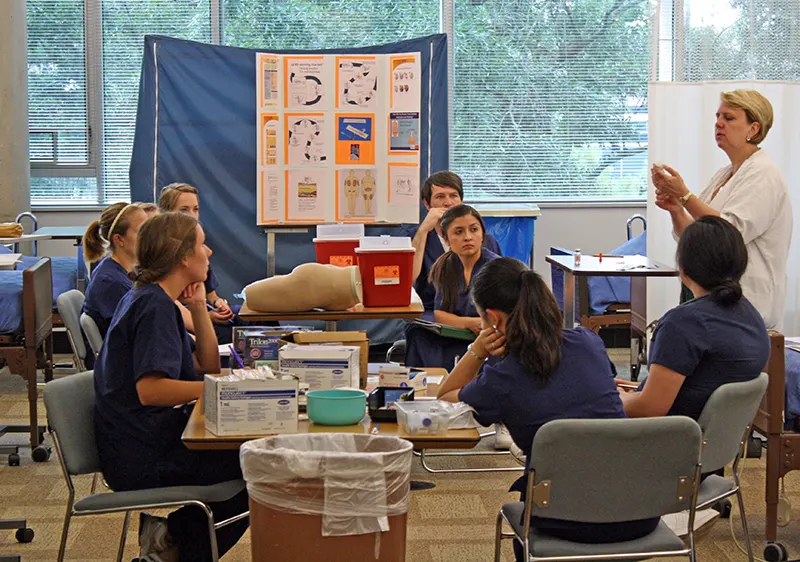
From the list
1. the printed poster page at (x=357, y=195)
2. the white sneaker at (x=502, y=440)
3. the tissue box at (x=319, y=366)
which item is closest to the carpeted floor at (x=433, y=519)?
the white sneaker at (x=502, y=440)

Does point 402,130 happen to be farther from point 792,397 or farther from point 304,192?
point 792,397

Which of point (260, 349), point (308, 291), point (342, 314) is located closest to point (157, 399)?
point (260, 349)

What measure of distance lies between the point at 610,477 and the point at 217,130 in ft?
16.1

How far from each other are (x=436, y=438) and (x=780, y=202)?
2.11 meters

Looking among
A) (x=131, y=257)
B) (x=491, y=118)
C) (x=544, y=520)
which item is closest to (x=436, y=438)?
(x=544, y=520)

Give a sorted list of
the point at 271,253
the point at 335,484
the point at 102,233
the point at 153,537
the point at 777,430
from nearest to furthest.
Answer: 1. the point at 335,484
2. the point at 153,537
3. the point at 777,430
4. the point at 102,233
5. the point at 271,253

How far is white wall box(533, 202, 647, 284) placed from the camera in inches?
289

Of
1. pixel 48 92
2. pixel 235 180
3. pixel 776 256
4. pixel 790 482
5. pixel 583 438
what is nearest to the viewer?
pixel 583 438

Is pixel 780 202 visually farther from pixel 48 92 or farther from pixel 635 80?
pixel 48 92

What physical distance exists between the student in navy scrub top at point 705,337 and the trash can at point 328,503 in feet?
2.83

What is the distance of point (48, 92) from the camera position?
7254mm

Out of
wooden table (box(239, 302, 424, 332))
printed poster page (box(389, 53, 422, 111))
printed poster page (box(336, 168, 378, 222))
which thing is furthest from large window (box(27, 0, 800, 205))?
wooden table (box(239, 302, 424, 332))

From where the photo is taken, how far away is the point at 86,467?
2.60m

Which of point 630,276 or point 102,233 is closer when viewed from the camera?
point 102,233
